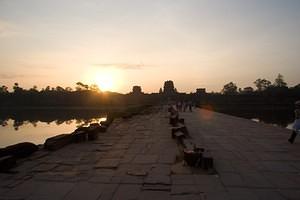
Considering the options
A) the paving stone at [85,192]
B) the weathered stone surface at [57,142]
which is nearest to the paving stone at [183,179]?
the paving stone at [85,192]

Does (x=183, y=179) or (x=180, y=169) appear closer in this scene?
(x=183, y=179)

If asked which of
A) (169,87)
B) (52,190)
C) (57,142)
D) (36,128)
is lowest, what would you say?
(36,128)

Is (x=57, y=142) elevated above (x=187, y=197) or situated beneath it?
elevated above

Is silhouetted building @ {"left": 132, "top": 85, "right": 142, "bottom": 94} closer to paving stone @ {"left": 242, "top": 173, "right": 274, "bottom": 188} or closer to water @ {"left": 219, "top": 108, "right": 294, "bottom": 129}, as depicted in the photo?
water @ {"left": 219, "top": 108, "right": 294, "bottom": 129}

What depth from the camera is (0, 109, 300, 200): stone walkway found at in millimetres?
4043

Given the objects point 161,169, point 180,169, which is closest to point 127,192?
point 161,169

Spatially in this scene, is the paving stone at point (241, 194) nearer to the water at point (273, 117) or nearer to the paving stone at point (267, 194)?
the paving stone at point (267, 194)

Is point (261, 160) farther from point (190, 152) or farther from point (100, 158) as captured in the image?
point (100, 158)

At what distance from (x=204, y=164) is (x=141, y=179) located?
1.22 m

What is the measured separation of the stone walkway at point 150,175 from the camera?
4.04 m

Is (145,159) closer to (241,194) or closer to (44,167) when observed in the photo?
(44,167)

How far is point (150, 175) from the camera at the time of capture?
4906mm

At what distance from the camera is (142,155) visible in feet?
21.5

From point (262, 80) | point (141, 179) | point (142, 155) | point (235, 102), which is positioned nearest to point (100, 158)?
point (142, 155)
